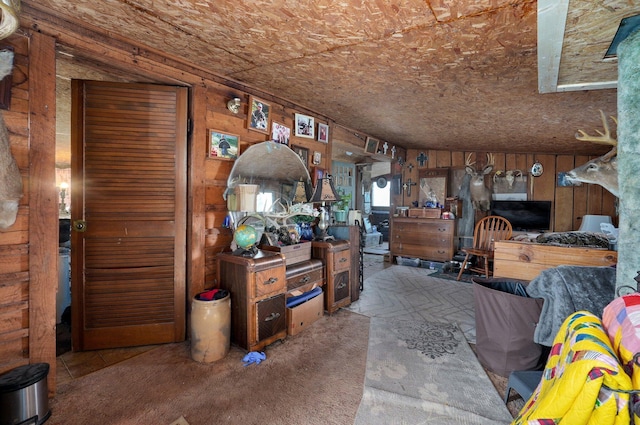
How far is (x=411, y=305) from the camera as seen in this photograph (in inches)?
137

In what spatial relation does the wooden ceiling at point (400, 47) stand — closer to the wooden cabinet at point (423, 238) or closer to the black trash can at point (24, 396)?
the black trash can at point (24, 396)

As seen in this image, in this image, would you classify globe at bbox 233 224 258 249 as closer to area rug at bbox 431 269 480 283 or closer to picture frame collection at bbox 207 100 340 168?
picture frame collection at bbox 207 100 340 168

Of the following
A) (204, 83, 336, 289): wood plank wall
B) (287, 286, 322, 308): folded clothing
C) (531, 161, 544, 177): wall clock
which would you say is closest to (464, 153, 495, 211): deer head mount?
(531, 161, 544, 177): wall clock

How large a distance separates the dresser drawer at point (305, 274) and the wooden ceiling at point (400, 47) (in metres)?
1.78

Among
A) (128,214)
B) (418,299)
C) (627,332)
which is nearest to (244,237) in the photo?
(128,214)

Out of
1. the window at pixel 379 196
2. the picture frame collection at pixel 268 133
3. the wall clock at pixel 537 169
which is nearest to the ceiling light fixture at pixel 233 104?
the picture frame collection at pixel 268 133

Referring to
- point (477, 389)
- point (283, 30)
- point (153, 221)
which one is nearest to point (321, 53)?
point (283, 30)

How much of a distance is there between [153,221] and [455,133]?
414cm

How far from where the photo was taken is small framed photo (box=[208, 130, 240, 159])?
2.68 m

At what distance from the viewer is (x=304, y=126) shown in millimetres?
3574

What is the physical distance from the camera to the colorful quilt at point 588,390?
73 centimetres

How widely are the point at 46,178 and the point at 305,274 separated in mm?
Answer: 2096

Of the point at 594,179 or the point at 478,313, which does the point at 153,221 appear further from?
the point at 594,179

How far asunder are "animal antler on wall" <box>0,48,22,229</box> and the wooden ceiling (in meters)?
0.41
